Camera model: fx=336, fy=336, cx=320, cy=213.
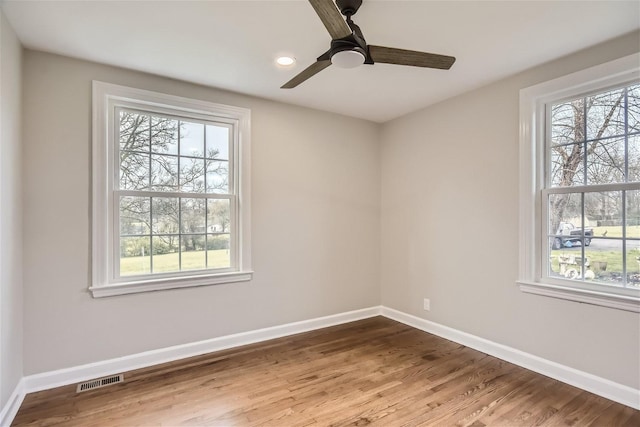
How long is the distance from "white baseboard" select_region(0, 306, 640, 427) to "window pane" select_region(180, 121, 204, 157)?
1.75m

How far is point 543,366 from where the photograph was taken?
8.68 ft

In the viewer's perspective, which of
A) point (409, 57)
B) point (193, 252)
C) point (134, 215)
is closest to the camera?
point (409, 57)

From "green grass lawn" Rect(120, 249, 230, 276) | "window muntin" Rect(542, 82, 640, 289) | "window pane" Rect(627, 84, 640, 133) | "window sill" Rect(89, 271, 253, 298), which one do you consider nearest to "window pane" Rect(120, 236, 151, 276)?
"green grass lawn" Rect(120, 249, 230, 276)

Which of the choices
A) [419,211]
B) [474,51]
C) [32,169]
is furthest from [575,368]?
[32,169]

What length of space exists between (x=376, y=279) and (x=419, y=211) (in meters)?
1.07

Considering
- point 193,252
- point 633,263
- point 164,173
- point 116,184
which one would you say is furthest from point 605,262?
point 116,184

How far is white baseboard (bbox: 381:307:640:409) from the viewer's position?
2246 mm

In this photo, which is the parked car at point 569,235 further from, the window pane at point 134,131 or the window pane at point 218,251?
the window pane at point 134,131

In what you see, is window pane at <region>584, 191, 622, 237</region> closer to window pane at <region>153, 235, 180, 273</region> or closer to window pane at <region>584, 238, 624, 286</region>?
window pane at <region>584, 238, 624, 286</region>

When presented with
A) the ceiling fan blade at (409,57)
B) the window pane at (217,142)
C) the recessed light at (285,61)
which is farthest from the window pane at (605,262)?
the window pane at (217,142)

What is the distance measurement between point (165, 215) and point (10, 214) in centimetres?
104

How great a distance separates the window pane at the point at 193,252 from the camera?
10.1 ft

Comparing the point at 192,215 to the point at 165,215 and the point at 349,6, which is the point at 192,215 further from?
the point at 349,6

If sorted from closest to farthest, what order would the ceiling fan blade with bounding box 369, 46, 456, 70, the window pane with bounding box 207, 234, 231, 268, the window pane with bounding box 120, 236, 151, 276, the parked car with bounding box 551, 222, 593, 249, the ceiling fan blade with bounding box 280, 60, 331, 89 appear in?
the ceiling fan blade with bounding box 369, 46, 456, 70 → the ceiling fan blade with bounding box 280, 60, 331, 89 → the parked car with bounding box 551, 222, 593, 249 → the window pane with bounding box 120, 236, 151, 276 → the window pane with bounding box 207, 234, 231, 268
